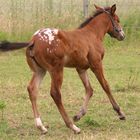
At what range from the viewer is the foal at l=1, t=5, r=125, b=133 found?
25.3 ft

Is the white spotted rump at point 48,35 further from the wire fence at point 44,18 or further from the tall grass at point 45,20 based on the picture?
the wire fence at point 44,18

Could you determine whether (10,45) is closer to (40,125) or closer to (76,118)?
(40,125)

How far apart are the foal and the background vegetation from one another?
34cm

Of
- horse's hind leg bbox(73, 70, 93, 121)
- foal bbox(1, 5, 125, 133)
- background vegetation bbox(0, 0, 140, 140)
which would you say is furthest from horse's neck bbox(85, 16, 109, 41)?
background vegetation bbox(0, 0, 140, 140)

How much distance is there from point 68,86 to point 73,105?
1792 millimetres

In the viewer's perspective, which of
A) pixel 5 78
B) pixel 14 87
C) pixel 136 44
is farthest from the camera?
pixel 136 44

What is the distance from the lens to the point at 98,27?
898 centimetres

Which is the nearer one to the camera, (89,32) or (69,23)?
(89,32)

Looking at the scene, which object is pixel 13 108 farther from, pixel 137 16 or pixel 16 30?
pixel 137 16

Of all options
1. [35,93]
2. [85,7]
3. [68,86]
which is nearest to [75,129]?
[35,93]

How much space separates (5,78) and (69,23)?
557 centimetres

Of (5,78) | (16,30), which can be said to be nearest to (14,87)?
(5,78)

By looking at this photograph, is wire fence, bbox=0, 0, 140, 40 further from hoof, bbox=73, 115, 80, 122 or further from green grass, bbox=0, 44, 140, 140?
hoof, bbox=73, 115, 80, 122

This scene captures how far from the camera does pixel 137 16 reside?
60.2ft
